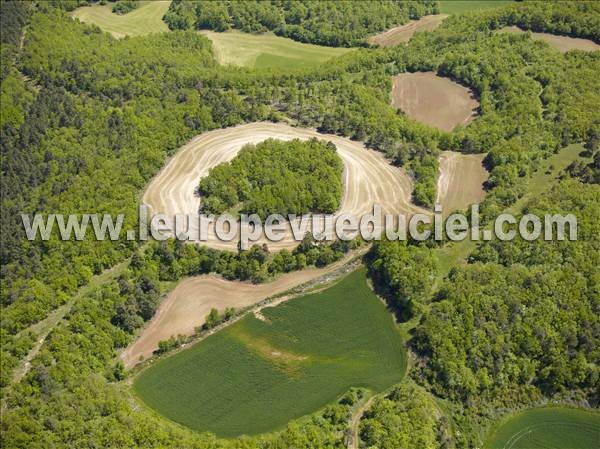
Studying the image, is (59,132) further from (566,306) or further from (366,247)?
(566,306)

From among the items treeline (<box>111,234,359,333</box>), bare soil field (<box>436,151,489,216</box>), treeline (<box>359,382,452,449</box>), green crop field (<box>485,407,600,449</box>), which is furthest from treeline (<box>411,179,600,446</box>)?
treeline (<box>111,234,359,333</box>)

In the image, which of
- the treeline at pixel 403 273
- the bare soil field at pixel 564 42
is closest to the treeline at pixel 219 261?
the treeline at pixel 403 273

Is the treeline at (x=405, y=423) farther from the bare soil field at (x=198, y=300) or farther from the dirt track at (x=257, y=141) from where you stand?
the dirt track at (x=257, y=141)

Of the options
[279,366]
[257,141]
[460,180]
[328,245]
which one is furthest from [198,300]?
[460,180]

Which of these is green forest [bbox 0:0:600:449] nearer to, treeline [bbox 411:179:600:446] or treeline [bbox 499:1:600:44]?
treeline [bbox 411:179:600:446]

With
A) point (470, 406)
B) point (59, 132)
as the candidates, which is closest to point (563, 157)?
point (470, 406)
